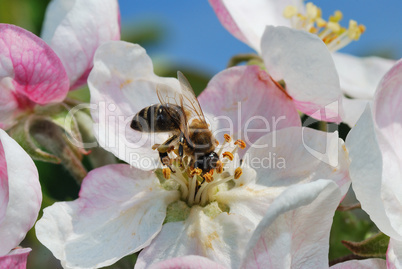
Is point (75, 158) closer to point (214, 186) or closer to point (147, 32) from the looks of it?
point (214, 186)

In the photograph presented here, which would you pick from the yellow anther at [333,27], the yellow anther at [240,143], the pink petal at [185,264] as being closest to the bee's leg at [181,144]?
the yellow anther at [240,143]

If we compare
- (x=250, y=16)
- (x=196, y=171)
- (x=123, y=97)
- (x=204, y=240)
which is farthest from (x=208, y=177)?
(x=250, y=16)

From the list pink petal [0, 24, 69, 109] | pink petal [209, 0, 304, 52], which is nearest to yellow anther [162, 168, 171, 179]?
pink petal [0, 24, 69, 109]

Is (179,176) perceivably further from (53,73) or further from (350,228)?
(350,228)

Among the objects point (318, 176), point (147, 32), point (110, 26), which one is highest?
point (110, 26)

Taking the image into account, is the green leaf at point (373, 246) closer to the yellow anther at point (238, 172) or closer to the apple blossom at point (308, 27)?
the yellow anther at point (238, 172)

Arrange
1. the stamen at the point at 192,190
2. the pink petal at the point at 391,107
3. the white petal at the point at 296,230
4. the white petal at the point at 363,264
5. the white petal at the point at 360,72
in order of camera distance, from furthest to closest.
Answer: the white petal at the point at 360,72
the stamen at the point at 192,190
the pink petal at the point at 391,107
the white petal at the point at 363,264
the white petal at the point at 296,230

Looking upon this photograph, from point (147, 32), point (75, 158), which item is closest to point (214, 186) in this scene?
point (75, 158)

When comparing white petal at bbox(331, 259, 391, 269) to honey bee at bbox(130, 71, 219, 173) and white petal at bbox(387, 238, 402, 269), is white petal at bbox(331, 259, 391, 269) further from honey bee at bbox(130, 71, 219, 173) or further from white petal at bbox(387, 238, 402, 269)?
honey bee at bbox(130, 71, 219, 173)
